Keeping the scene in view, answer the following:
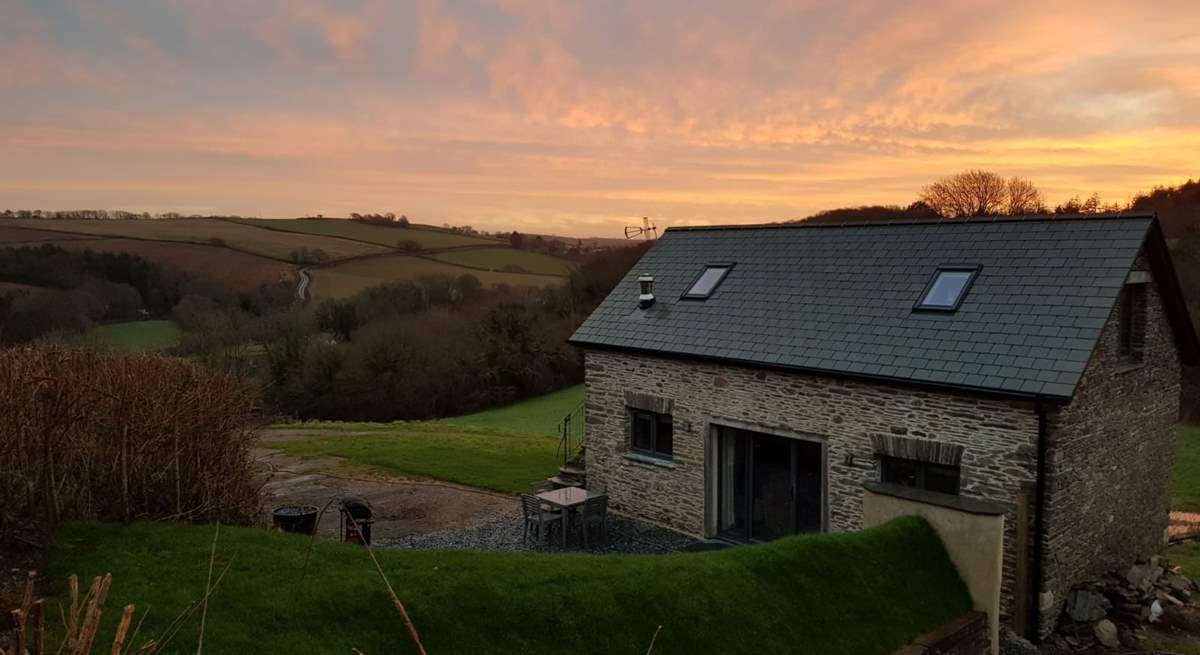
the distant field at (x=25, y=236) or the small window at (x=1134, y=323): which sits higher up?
the distant field at (x=25, y=236)

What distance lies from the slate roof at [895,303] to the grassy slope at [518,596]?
3.53 meters

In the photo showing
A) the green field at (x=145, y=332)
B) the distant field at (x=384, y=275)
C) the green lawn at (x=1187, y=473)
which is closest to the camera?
the green lawn at (x=1187, y=473)

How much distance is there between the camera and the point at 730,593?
26.5 feet

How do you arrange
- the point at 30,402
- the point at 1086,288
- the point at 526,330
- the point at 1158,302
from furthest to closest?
1. the point at 526,330
2. the point at 1158,302
3. the point at 1086,288
4. the point at 30,402

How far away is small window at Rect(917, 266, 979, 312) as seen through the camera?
12.5 m

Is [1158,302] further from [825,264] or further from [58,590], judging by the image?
[58,590]

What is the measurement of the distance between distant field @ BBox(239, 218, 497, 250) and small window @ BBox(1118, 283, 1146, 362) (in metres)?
58.5

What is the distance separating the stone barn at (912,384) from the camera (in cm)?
1074

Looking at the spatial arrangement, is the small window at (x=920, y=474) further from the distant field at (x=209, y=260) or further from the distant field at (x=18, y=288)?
the distant field at (x=209, y=260)

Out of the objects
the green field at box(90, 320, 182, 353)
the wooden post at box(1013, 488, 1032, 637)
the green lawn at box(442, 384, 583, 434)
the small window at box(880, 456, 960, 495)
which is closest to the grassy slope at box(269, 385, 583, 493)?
the green lawn at box(442, 384, 583, 434)

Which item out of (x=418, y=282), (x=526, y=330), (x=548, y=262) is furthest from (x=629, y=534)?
(x=548, y=262)

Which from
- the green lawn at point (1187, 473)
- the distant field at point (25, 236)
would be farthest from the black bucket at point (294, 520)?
the distant field at point (25, 236)

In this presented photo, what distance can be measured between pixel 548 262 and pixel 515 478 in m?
50.4

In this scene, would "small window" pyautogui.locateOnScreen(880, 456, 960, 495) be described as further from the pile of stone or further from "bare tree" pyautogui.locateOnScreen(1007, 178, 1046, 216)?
"bare tree" pyautogui.locateOnScreen(1007, 178, 1046, 216)
